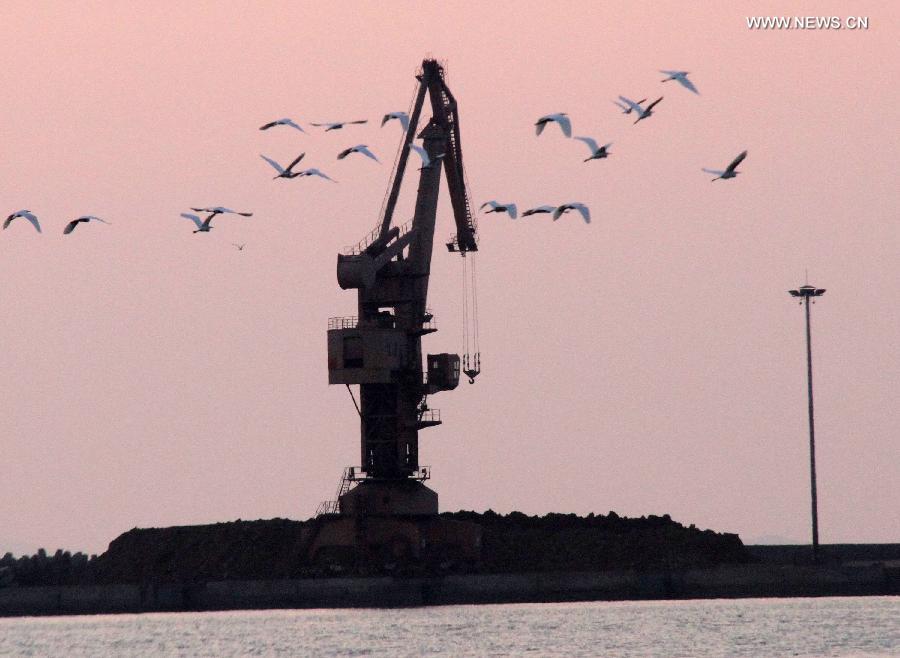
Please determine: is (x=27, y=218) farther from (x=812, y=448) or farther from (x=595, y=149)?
(x=812, y=448)

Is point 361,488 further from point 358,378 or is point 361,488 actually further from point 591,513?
point 591,513

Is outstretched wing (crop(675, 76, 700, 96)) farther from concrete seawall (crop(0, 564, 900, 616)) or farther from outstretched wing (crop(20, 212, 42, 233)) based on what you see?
concrete seawall (crop(0, 564, 900, 616))

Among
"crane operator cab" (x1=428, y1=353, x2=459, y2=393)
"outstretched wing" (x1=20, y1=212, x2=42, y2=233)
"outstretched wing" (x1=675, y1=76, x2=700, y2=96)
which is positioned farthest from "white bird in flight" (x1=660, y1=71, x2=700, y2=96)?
"crane operator cab" (x1=428, y1=353, x2=459, y2=393)

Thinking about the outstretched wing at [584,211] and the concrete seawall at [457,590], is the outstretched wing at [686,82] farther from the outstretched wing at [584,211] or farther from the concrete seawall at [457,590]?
the concrete seawall at [457,590]

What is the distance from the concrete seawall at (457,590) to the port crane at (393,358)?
419cm

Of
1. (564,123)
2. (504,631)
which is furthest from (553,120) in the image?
(504,631)

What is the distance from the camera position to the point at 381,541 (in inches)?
4943

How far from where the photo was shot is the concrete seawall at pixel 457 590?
4909 inches

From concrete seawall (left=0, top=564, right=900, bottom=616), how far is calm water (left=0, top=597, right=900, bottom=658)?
1658 mm

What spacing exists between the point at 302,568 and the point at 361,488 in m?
6.44

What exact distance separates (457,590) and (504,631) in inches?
745

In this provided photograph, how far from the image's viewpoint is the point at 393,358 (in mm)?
123438

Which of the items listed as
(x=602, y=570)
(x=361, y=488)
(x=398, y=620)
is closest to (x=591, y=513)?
(x=602, y=570)

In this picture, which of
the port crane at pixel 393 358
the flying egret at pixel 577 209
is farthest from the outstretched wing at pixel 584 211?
the port crane at pixel 393 358
